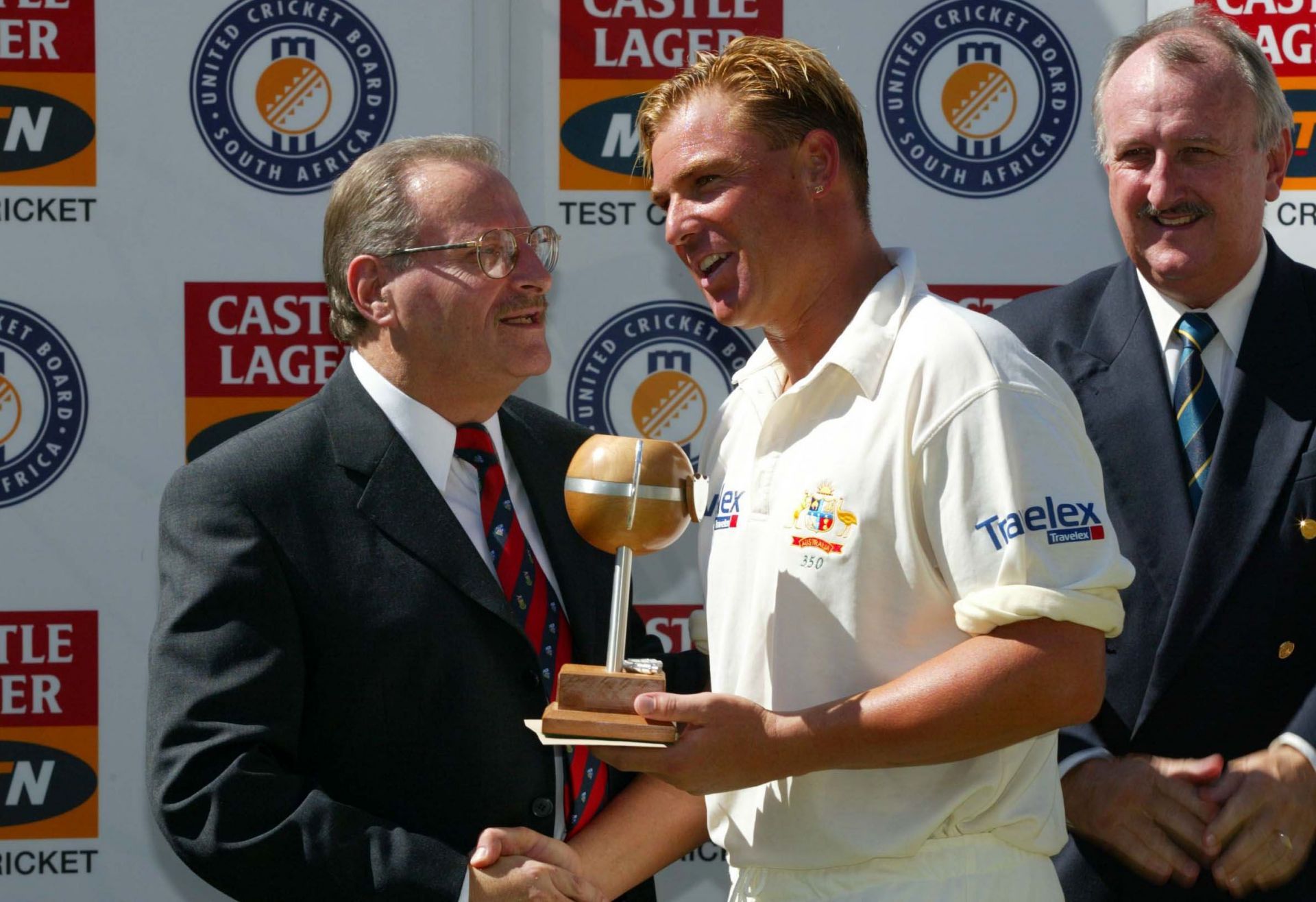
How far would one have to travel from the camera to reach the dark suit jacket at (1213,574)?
2061 millimetres

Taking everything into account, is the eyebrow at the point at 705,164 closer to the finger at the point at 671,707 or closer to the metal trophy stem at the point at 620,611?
the metal trophy stem at the point at 620,611

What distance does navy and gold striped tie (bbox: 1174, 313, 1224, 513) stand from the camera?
214 cm

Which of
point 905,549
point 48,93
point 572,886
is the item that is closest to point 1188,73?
point 905,549

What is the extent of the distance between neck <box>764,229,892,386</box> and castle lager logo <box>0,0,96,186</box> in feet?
6.00

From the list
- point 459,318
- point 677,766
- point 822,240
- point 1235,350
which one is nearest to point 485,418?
point 459,318

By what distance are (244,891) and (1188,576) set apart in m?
1.34

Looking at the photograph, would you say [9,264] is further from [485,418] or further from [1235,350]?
[1235,350]

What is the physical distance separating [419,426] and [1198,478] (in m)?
1.14

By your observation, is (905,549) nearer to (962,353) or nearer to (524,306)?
(962,353)

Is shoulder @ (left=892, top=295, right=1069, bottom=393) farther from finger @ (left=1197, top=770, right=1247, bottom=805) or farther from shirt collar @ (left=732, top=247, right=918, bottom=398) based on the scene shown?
finger @ (left=1197, top=770, right=1247, bottom=805)

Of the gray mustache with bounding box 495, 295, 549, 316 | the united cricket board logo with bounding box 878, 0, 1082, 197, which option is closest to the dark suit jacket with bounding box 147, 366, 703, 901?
the gray mustache with bounding box 495, 295, 549, 316

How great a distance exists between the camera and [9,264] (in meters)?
3.09

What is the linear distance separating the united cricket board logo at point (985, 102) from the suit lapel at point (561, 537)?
1.27 meters

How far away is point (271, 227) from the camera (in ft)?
10.3
